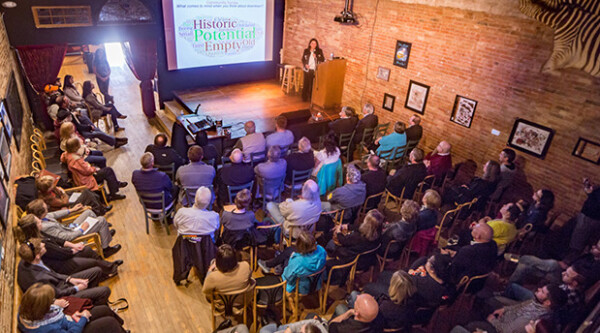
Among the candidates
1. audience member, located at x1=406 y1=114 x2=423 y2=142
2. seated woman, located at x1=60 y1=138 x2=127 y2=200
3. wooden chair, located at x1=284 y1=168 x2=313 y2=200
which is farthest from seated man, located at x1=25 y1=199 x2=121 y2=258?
audience member, located at x1=406 y1=114 x2=423 y2=142

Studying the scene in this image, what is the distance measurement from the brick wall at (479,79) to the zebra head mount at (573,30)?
12cm

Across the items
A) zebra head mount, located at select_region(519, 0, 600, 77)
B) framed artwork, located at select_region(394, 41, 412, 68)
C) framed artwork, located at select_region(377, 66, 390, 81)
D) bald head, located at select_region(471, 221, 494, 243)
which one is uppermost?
zebra head mount, located at select_region(519, 0, 600, 77)

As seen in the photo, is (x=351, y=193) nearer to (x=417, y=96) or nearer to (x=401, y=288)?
(x=401, y=288)

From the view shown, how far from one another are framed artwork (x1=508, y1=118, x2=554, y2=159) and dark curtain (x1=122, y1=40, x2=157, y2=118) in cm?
782

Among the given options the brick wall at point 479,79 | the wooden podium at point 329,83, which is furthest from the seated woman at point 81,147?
the brick wall at point 479,79

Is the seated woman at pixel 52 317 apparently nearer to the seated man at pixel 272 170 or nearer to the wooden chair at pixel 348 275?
the wooden chair at pixel 348 275

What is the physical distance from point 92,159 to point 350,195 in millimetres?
4396

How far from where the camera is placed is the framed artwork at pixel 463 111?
676 cm

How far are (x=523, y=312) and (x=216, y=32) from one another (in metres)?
8.89

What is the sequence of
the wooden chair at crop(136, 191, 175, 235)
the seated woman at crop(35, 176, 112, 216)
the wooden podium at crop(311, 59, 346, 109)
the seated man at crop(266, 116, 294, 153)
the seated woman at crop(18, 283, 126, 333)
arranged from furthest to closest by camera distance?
the wooden podium at crop(311, 59, 346, 109)
the seated man at crop(266, 116, 294, 153)
the wooden chair at crop(136, 191, 175, 235)
the seated woman at crop(35, 176, 112, 216)
the seated woman at crop(18, 283, 126, 333)

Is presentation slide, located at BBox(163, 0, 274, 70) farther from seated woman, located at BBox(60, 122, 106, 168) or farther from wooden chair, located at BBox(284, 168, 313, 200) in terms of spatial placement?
wooden chair, located at BBox(284, 168, 313, 200)

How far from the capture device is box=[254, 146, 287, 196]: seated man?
5.18 metres

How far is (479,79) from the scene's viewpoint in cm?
653

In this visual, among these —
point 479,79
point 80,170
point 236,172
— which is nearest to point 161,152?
point 80,170
